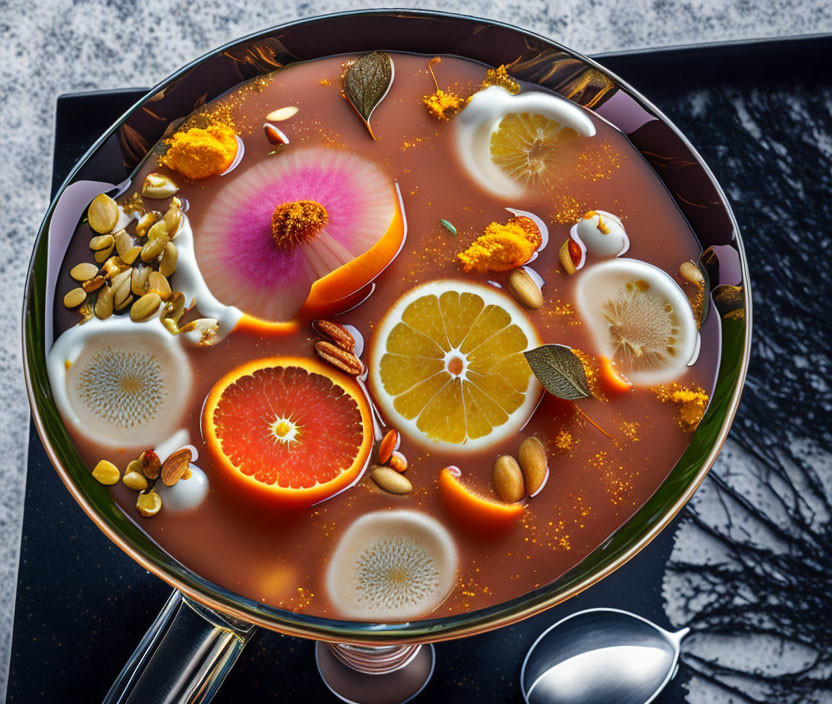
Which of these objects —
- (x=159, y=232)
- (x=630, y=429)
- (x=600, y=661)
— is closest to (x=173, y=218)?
(x=159, y=232)

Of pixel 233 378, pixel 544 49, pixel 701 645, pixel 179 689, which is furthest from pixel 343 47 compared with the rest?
pixel 701 645

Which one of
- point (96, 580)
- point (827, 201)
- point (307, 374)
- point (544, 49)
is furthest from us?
point (827, 201)

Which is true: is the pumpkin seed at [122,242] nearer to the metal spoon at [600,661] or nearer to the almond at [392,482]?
the almond at [392,482]

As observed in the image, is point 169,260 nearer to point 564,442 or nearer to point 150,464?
point 150,464

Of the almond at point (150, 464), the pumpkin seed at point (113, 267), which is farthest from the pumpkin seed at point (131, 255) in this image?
the almond at point (150, 464)

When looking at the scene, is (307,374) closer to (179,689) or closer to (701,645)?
(179,689)

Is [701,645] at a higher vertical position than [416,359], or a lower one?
lower
